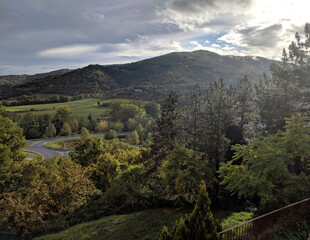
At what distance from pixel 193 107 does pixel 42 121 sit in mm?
71642

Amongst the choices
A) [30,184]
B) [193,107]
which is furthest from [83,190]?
[193,107]

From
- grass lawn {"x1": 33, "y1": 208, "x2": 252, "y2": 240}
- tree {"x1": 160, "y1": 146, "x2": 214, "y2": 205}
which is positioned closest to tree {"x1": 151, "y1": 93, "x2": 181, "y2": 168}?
tree {"x1": 160, "y1": 146, "x2": 214, "y2": 205}

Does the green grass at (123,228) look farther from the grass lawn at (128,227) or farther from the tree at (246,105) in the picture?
the tree at (246,105)

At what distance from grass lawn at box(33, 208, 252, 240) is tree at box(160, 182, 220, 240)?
6396 mm

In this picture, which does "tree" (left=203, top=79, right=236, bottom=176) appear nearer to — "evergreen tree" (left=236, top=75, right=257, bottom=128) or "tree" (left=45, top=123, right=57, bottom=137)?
"evergreen tree" (left=236, top=75, right=257, bottom=128)

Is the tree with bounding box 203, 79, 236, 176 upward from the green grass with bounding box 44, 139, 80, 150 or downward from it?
upward

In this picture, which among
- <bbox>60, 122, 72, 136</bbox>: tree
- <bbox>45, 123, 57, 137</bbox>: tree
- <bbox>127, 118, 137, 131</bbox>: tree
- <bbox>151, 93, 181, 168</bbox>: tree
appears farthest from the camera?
<bbox>127, 118, 137, 131</bbox>: tree

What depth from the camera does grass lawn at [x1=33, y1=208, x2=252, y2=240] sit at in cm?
1290

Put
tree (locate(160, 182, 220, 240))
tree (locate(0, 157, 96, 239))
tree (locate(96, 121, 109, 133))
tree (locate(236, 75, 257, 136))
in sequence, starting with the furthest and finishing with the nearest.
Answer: tree (locate(96, 121, 109, 133)) → tree (locate(236, 75, 257, 136)) → tree (locate(0, 157, 96, 239)) → tree (locate(160, 182, 220, 240))

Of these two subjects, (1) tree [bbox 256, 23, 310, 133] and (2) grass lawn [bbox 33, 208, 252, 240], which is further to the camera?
(1) tree [bbox 256, 23, 310, 133]

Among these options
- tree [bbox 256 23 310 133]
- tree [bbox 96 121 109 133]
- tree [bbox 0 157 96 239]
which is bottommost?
tree [bbox 96 121 109 133]

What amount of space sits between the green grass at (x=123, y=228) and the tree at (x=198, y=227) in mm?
6508

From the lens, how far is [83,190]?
18.7 meters

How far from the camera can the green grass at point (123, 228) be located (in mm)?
12913
